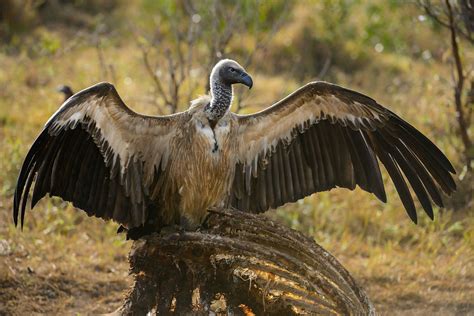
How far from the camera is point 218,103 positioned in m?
6.12

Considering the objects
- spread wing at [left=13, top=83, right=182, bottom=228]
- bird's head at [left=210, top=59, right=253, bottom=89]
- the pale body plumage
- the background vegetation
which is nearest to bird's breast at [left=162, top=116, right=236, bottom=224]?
the pale body plumage

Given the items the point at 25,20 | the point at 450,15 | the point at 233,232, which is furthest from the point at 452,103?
the point at 25,20

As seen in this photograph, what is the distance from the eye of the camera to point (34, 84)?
38.2ft

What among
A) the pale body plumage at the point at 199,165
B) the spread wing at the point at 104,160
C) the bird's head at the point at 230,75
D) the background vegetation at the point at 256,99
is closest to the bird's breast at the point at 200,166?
the pale body plumage at the point at 199,165

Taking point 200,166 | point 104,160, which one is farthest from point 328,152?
point 104,160

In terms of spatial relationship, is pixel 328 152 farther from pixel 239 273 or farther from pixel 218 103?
pixel 239 273

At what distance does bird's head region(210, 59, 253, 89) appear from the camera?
6163mm

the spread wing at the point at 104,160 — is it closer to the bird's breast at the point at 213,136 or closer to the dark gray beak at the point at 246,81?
the bird's breast at the point at 213,136

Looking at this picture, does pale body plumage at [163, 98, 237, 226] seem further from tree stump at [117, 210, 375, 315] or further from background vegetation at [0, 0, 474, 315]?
background vegetation at [0, 0, 474, 315]

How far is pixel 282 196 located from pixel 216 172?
63 centimetres

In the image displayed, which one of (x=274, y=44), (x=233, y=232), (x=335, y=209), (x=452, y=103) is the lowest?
(x=233, y=232)

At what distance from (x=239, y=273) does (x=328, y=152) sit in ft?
3.44

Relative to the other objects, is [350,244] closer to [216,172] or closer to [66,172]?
[216,172]

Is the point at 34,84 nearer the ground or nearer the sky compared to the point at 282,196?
nearer the sky
